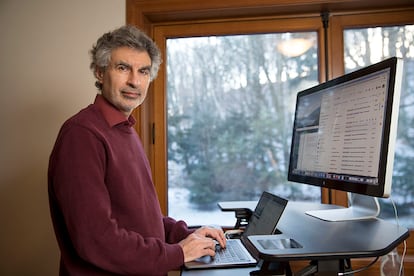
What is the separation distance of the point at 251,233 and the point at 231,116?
831 mm

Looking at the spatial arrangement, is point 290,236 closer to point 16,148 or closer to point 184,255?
point 184,255

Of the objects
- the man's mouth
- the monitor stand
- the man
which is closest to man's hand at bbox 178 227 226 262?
the man

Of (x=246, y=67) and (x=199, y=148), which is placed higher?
(x=246, y=67)

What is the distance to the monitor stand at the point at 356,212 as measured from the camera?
120 cm

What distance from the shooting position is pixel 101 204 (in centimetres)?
94

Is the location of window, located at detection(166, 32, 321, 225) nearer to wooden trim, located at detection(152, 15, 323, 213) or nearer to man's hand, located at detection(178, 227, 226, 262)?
wooden trim, located at detection(152, 15, 323, 213)

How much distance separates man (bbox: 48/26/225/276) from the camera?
36.7 inches

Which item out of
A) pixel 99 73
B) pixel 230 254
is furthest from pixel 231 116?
pixel 230 254

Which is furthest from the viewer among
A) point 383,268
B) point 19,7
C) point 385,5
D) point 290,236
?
point 19,7

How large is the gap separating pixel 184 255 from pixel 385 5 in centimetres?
165

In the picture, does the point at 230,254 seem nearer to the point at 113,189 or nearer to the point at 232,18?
the point at 113,189

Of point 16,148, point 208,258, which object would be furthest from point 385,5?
point 16,148

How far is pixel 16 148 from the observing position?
6.26 ft

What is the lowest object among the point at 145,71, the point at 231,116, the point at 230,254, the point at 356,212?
the point at 230,254
